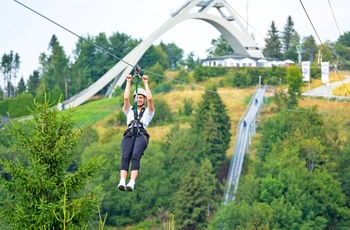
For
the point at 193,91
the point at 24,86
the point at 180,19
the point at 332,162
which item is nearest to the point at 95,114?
the point at 193,91

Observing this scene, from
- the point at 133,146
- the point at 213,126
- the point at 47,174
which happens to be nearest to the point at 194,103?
the point at 213,126

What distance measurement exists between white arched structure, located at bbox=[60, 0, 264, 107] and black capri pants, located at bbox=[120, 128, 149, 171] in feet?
219

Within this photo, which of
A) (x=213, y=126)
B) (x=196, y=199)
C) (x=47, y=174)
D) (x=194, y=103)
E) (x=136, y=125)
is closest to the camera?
(x=136, y=125)

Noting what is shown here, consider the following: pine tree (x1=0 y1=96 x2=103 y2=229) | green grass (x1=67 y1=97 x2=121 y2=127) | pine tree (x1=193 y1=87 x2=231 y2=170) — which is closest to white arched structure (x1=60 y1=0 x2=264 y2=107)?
green grass (x1=67 y1=97 x2=121 y2=127)

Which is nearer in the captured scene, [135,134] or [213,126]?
[135,134]

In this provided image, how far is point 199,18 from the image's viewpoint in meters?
84.1

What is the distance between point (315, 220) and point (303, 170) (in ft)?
12.8

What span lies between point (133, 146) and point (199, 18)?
71.6 m

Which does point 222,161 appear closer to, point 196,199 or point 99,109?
point 196,199

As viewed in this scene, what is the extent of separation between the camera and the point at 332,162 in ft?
181

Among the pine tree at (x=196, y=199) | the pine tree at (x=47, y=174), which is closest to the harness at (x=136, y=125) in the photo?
the pine tree at (x=47, y=174)

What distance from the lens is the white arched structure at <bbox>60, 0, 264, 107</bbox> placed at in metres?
81.0

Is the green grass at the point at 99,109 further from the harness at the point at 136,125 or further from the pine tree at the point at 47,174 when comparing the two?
the harness at the point at 136,125

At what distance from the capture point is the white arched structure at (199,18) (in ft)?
266
